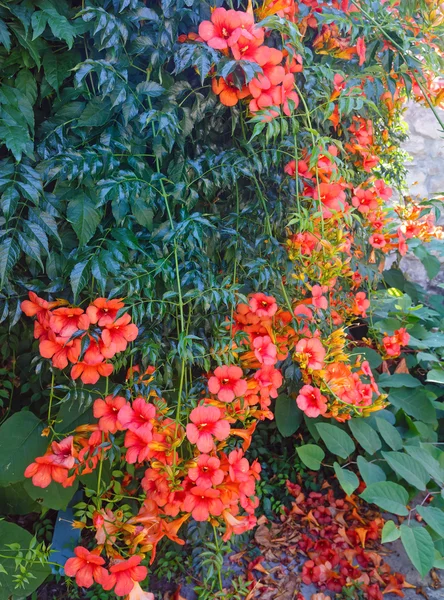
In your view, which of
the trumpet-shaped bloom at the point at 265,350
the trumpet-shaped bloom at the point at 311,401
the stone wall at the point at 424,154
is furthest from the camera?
the stone wall at the point at 424,154

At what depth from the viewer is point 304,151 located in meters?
1.52

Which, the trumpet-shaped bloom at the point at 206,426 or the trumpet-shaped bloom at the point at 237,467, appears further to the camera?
the trumpet-shaped bloom at the point at 237,467

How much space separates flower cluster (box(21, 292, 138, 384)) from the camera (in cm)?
120

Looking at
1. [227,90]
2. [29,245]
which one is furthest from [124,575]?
[227,90]

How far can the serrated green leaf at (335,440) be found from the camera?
6.10 feet

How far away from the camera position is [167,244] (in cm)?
137

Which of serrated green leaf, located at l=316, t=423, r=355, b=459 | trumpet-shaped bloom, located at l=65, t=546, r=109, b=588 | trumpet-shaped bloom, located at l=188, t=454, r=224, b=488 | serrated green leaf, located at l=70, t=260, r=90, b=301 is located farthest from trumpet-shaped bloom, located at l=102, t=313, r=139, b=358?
serrated green leaf, located at l=316, t=423, r=355, b=459

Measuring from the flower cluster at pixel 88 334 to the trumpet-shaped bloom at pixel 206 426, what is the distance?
257 mm

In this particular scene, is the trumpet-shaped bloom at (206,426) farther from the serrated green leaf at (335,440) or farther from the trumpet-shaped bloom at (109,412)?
the serrated green leaf at (335,440)

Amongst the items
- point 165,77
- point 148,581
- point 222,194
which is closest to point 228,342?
point 222,194

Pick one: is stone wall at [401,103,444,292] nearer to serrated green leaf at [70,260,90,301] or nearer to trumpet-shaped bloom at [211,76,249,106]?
trumpet-shaped bloom at [211,76,249,106]

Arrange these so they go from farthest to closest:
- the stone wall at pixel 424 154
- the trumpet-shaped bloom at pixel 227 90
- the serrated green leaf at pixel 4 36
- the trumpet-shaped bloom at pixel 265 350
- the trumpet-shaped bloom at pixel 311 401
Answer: the stone wall at pixel 424 154, the trumpet-shaped bloom at pixel 311 401, the trumpet-shaped bloom at pixel 265 350, the trumpet-shaped bloom at pixel 227 90, the serrated green leaf at pixel 4 36

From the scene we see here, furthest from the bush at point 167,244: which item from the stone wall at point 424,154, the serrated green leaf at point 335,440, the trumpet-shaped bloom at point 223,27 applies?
the stone wall at point 424,154

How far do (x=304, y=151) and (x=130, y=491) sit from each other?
1.36 m
